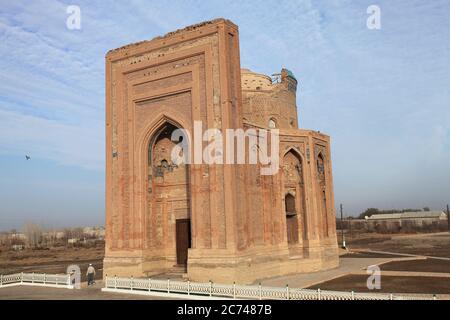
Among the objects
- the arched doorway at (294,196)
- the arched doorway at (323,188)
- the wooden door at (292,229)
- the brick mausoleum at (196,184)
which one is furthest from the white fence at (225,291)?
the arched doorway at (323,188)

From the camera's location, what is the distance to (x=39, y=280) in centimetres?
1850

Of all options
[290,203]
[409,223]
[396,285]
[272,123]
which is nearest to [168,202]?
[290,203]

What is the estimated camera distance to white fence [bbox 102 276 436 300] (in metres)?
12.0

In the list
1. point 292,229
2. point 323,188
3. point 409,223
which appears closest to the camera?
point 292,229

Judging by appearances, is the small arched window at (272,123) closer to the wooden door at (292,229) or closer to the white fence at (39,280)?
the wooden door at (292,229)

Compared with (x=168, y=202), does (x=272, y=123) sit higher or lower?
higher

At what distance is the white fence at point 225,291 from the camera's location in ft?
39.3

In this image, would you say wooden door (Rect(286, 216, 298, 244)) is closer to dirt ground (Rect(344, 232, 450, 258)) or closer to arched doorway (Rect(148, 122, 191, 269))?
arched doorway (Rect(148, 122, 191, 269))

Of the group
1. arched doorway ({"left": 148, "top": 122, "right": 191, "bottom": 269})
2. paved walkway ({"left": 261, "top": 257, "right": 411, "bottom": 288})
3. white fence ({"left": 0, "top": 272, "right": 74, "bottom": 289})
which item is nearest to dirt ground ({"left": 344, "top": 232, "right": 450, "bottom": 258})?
paved walkway ({"left": 261, "top": 257, "right": 411, "bottom": 288})

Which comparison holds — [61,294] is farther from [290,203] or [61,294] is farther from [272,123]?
[272,123]

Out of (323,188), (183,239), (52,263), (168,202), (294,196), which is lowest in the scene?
(52,263)

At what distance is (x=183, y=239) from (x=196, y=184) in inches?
140

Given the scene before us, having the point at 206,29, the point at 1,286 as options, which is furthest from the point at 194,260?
the point at 206,29
